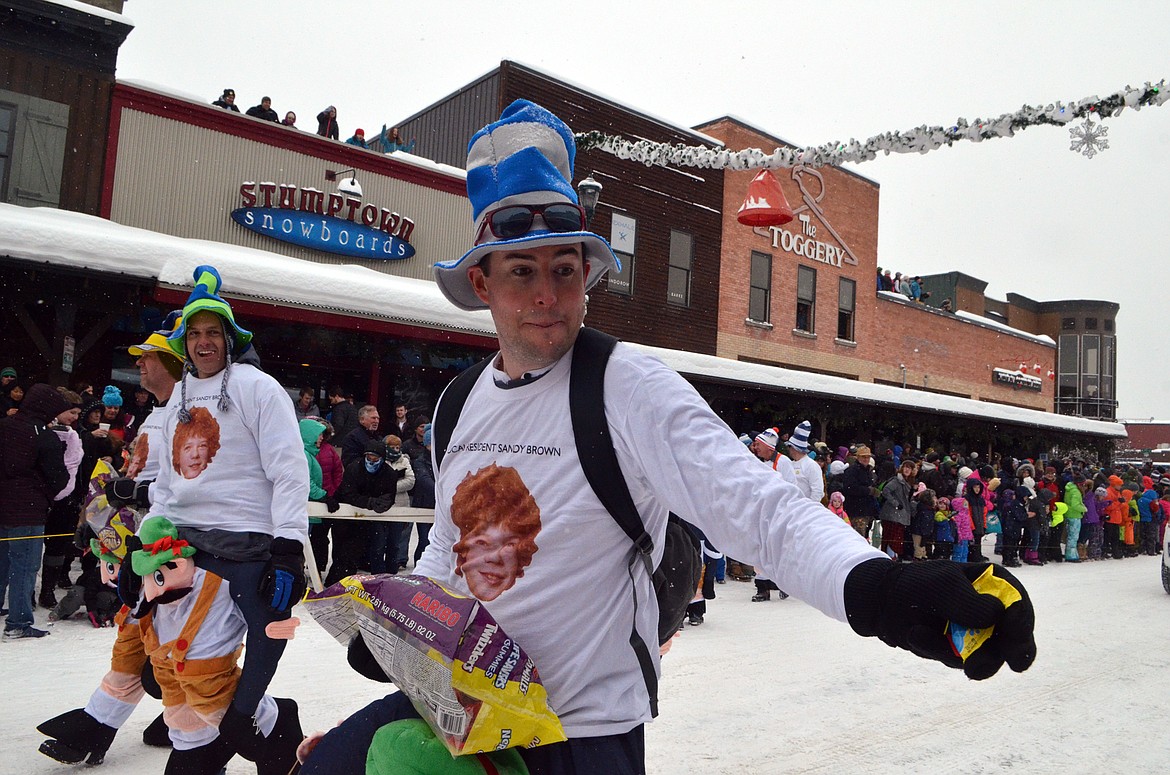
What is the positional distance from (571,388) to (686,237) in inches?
726

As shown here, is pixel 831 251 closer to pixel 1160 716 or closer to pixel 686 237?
pixel 686 237

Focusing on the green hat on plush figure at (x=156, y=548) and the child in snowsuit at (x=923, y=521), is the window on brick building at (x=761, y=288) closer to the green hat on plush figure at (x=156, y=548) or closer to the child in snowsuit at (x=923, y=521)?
the child in snowsuit at (x=923, y=521)

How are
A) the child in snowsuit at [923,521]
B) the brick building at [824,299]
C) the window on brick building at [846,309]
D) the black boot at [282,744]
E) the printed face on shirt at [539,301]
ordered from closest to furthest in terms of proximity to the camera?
the printed face on shirt at [539,301]
the black boot at [282,744]
the child in snowsuit at [923,521]
the brick building at [824,299]
the window on brick building at [846,309]

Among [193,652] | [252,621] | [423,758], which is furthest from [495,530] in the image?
[193,652]

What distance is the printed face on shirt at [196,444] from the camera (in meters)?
3.39

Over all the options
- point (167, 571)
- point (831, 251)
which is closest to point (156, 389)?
point (167, 571)

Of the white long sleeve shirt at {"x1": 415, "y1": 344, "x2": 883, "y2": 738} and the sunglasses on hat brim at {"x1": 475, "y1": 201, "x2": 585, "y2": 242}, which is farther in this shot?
the sunglasses on hat brim at {"x1": 475, "y1": 201, "x2": 585, "y2": 242}

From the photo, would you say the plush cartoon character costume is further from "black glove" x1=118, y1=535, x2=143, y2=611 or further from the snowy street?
the snowy street

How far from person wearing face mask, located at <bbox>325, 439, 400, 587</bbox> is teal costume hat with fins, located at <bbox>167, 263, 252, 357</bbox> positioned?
175 inches

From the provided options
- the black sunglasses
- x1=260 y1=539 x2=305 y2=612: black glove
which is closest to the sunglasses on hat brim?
the black sunglasses

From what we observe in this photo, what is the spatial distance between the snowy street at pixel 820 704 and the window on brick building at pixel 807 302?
15.2m

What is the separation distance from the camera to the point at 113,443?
7.55m

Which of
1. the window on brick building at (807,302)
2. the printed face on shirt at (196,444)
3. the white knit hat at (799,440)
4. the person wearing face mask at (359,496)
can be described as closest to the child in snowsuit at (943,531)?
the white knit hat at (799,440)

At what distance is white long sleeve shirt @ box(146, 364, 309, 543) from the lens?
334cm
